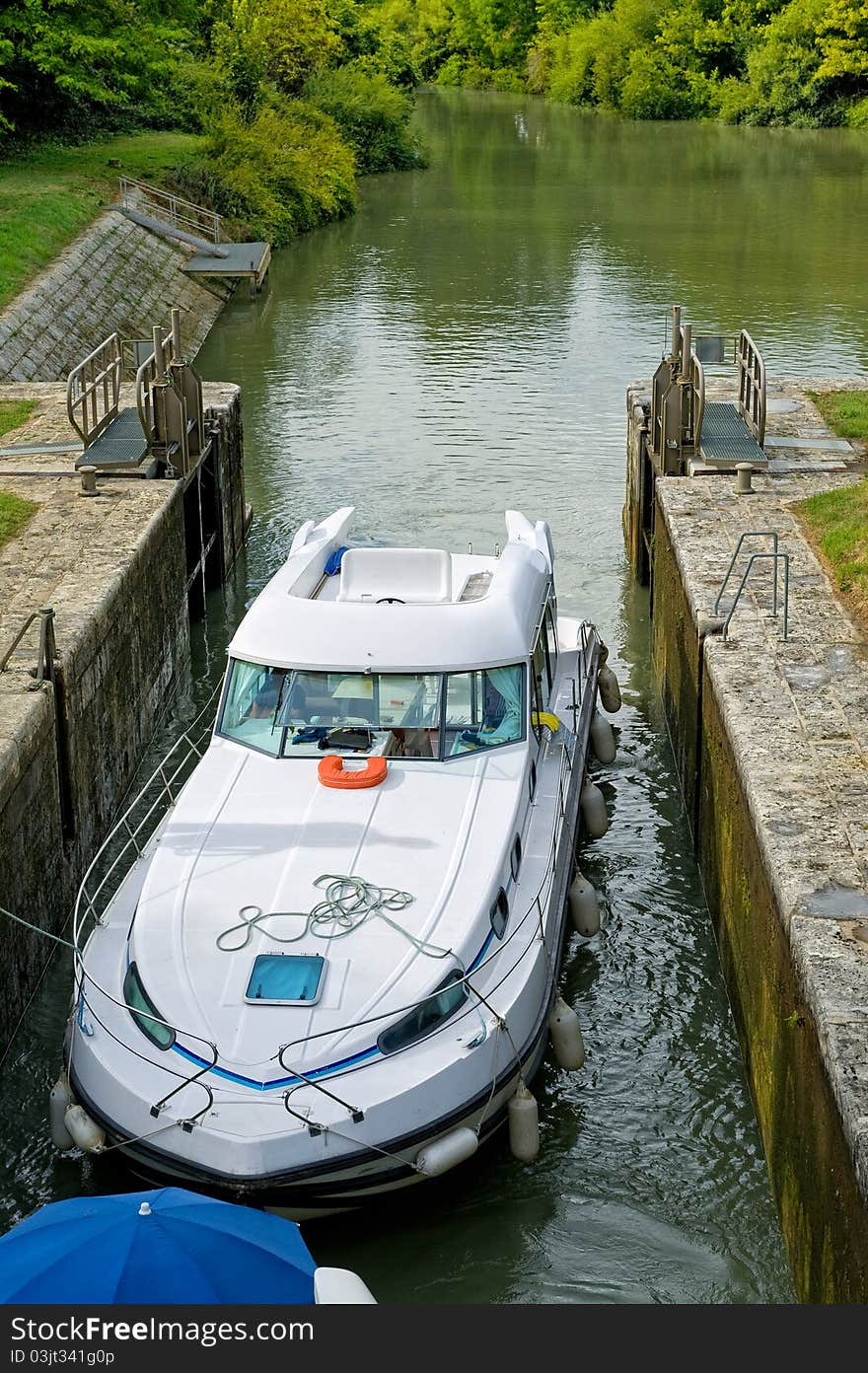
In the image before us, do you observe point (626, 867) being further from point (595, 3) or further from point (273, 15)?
point (595, 3)

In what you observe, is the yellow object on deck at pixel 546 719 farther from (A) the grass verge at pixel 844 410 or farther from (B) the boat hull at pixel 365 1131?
(A) the grass verge at pixel 844 410

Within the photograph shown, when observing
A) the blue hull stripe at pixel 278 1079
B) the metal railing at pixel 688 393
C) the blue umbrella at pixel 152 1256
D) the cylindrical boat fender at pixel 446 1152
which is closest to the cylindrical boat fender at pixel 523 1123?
the cylindrical boat fender at pixel 446 1152

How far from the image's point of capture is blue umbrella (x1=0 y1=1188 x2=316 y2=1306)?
22.7ft

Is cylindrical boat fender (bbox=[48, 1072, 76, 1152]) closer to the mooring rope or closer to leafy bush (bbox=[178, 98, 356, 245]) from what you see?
the mooring rope

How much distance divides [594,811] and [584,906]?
159cm

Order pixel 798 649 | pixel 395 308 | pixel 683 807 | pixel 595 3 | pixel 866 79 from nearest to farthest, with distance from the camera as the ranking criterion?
pixel 798 649 → pixel 683 807 → pixel 395 308 → pixel 866 79 → pixel 595 3

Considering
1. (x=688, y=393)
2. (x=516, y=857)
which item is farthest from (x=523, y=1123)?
(x=688, y=393)

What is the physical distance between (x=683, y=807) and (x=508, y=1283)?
A: 6153 mm

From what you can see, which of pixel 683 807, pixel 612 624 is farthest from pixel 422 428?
pixel 683 807

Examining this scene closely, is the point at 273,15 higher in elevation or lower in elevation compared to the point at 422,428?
higher

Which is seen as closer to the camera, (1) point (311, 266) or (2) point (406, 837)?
(2) point (406, 837)

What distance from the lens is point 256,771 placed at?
11.5 meters

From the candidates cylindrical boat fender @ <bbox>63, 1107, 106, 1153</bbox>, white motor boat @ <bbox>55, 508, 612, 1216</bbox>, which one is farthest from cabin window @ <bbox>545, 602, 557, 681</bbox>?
cylindrical boat fender @ <bbox>63, 1107, 106, 1153</bbox>

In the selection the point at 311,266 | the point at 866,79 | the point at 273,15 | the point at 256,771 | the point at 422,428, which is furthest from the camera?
the point at 866,79
